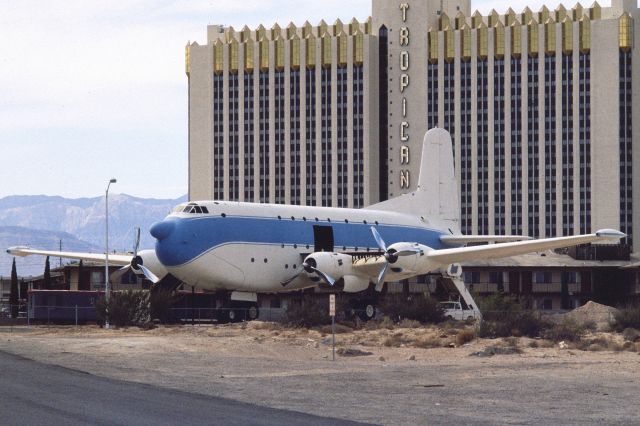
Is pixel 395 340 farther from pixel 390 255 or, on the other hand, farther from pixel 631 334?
pixel 390 255

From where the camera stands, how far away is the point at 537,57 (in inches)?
7849

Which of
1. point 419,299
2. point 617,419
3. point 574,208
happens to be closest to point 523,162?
point 574,208

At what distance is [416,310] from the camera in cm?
7281

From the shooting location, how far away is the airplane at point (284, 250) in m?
66.8

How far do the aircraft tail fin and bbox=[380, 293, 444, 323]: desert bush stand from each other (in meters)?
11.3

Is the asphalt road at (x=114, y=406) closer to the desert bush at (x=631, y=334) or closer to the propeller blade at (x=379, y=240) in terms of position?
the desert bush at (x=631, y=334)

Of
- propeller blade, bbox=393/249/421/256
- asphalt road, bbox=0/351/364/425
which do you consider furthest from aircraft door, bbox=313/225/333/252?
asphalt road, bbox=0/351/364/425

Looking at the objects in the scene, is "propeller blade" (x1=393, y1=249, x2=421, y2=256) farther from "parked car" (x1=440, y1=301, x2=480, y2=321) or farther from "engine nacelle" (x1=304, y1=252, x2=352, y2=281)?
"parked car" (x1=440, y1=301, x2=480, y2=321)

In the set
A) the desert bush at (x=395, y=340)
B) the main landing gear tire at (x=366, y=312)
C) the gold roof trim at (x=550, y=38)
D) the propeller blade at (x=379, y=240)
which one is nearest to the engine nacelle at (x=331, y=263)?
the propeller blade at (x=379, y=240)

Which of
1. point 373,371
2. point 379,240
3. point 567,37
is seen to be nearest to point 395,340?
point 379,240

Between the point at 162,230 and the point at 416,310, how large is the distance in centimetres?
1647

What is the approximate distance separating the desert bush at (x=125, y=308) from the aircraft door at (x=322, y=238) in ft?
35.1

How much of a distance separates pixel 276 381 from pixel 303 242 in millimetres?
36059

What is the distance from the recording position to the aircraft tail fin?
278 ft
